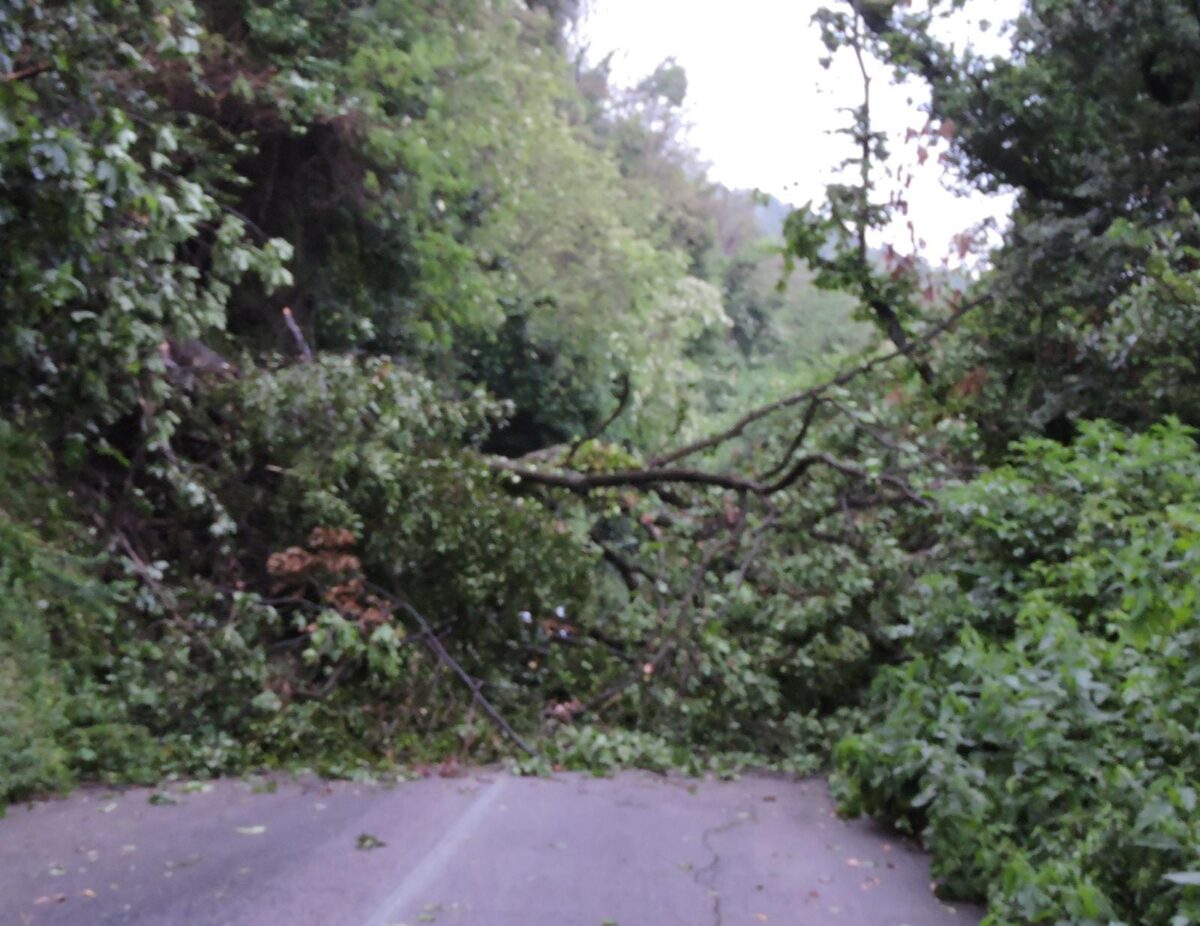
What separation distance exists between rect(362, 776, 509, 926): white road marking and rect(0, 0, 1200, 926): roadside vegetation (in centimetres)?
139

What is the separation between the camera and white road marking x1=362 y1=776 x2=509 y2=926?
5.85 metres

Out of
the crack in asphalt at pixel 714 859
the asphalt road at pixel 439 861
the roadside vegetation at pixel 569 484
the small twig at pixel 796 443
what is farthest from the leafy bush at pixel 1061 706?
the small twig at pixel 796 443

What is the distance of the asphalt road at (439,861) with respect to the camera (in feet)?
19.3

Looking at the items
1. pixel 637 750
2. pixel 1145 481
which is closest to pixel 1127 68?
pixel 1145 481

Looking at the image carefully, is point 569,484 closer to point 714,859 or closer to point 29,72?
point 714,859

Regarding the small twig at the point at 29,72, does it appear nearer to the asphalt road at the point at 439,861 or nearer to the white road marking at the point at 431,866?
the asphalt road at the point at 439,861

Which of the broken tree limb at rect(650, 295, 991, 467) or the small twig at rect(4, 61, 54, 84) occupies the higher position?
the small twig at rect(4, 61, 54, 84)

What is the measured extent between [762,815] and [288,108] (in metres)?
8.61

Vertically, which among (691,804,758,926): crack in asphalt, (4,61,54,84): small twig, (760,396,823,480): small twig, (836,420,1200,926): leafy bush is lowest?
(691,804,758,926): crack in asphalt

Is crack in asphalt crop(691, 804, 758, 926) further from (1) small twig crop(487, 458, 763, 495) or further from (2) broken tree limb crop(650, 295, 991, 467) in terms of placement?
(2) broken tree limb crop(650, 295, 991, 467)

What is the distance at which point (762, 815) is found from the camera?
8.73 m

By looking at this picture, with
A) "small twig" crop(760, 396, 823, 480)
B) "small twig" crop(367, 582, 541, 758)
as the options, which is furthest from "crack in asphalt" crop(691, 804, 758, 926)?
"small twig" crop(760, 396, 823, 480)

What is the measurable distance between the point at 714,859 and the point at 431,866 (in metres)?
1.52

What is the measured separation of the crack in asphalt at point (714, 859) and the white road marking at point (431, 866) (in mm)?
1272
